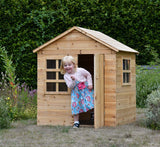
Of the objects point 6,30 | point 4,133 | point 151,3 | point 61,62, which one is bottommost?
point 4,133

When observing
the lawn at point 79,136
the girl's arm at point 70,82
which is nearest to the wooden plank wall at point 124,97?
the lawn at point 79,136

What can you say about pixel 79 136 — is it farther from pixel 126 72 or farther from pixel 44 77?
pixel 126 72

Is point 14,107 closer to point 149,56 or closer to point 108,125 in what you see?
point 108,125

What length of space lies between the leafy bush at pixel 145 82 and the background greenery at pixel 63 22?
1.04 ft

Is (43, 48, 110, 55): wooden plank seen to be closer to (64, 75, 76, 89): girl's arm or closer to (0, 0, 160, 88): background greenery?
(64, 75, 76, 89): girl's arm

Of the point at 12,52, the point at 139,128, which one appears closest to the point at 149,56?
the point at 12,52

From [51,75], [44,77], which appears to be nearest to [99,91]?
[51,75]

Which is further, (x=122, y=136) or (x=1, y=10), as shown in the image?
(x=1, y=10)

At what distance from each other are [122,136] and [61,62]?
206 centimetres

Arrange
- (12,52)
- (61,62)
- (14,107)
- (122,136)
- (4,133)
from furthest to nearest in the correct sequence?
(12,52) < (14,107) < (61,62) < (4,133) < (122,136)

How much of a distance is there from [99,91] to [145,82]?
3948mm

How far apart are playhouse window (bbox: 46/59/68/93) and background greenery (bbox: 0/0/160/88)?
152 inches

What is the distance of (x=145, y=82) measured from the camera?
1177cm

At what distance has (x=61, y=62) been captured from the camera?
827 centimetres
